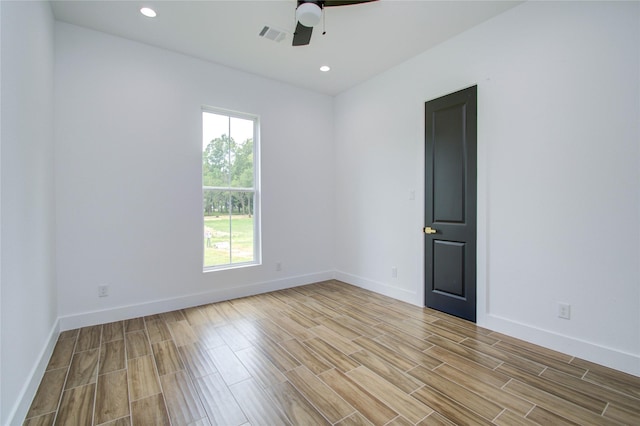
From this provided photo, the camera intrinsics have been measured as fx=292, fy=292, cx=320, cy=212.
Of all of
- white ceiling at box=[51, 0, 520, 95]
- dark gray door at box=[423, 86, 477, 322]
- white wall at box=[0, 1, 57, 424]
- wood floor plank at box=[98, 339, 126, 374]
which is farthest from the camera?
dark gray door at box=[423, 86, 477, 322]

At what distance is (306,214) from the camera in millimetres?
4539

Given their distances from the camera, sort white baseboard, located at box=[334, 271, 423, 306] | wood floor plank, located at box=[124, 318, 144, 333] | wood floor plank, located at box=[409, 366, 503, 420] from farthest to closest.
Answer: white baseboard, located at box=[334, 271, 423, 306], wood floor plank, located at box=[124, 318, 144, 333], wood floor plank, located at box=[409, 366, 503, 420]

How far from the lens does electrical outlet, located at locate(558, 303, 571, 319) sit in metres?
2.37

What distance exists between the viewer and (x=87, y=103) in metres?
2.94

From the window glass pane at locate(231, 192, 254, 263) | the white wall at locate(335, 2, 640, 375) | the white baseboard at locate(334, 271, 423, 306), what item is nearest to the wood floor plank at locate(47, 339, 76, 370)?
the window glass pane at locate(231, 192, 254, 263)

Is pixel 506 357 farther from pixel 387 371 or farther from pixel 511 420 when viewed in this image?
pixel 387 371

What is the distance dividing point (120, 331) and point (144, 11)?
3004 millimetres

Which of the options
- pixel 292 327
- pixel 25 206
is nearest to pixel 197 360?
pixel 292 327

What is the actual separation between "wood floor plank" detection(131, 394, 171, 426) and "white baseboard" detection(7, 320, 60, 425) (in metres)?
0.53

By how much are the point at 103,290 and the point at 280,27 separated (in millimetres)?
3218

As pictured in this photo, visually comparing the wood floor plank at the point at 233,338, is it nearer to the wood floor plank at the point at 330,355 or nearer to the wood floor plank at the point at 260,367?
the wood floor plank at the point at 260,367

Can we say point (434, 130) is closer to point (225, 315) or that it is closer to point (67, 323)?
point (225, 315)

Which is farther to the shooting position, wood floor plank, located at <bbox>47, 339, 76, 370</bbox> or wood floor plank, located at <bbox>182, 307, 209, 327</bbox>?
wood floor plank, located at <bbox>182, 307, 209, 327</bbox>

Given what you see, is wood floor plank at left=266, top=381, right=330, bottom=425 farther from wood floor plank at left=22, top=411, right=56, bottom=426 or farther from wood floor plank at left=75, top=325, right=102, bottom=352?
wood floor plank at left=75, top=325, right=102, bottom=352
